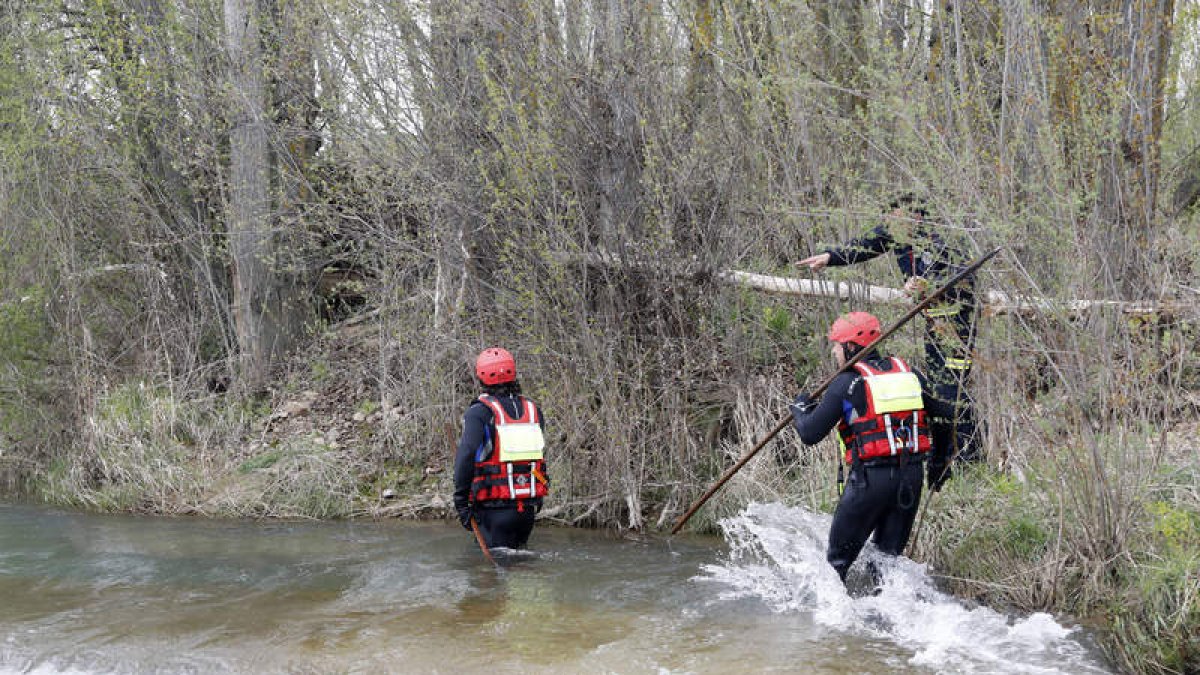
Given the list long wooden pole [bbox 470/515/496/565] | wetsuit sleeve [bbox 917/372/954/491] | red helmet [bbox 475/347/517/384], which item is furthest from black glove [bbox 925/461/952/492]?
long wooden pole [bbox 470/515/496/565]

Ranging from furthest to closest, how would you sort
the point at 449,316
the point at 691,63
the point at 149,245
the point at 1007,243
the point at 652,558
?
1. the point at 149,245
2. the point at 449,316
3. the point at 691,63
4. the point at 652,558
5. the point at 1007,243

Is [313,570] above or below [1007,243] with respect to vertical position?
below

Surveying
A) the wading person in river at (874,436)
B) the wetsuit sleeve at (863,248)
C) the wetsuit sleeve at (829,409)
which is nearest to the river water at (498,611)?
the wading person in river at (874,436)

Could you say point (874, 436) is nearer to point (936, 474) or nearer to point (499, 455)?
point (936, 474)

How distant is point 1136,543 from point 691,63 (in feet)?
18.0

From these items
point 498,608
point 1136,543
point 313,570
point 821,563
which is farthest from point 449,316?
point 1136,543

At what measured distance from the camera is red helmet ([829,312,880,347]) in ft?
22.1

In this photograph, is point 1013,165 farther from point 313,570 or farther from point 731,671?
point 313,570

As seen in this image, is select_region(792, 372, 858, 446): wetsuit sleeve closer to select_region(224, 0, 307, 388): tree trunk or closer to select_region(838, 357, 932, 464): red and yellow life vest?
select_region(838, 357, 932, 464): red and yellow life vest

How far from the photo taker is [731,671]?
573 cm

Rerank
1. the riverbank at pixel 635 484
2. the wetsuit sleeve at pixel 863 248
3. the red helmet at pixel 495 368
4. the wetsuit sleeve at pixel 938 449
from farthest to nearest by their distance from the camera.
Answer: the red helmet at pixel 495 368 < the wetsuit sleeve at pixel 863 248 < the wetsuit sleeve at pixel 938 449 < the riverbank at pixel 635 484

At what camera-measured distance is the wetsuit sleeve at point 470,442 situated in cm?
788

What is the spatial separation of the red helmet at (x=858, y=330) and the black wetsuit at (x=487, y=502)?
8.08 ft

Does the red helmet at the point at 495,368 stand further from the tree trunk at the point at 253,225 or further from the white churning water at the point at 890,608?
the tree trunk at the point at 253,225
